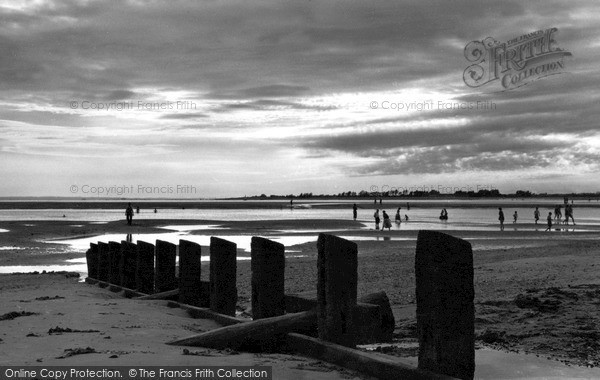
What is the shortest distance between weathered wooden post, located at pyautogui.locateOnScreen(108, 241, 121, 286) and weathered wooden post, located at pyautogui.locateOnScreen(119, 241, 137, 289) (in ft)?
1.89

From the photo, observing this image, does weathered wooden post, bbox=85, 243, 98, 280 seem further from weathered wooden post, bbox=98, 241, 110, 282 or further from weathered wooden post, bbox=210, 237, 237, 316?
weathered wooden post, bbox=210, 237, 237, 316

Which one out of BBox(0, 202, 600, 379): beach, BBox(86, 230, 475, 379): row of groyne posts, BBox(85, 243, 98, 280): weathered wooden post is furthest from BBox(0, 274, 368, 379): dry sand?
BBox(85, 243, 98, 280): weathered wooden post

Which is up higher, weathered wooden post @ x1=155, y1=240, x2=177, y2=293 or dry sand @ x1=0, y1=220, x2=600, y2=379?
weathered wooden post @ x1=155, y1=240, x2=177, y2=293

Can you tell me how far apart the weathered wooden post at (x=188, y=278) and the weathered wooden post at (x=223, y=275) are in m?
0.87

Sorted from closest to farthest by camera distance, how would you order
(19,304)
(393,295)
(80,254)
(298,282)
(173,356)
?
(173,356), (19,304), (393,295), (298,282), (80,254)

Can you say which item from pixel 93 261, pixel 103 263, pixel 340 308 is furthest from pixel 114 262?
pixel 340 308

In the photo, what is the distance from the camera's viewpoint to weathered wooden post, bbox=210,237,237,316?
7.52 meters

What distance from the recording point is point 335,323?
17.6ft

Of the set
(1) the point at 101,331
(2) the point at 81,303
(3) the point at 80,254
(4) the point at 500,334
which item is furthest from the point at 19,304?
(3) the point at 80,254

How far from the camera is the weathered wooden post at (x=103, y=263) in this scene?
43.1 feet

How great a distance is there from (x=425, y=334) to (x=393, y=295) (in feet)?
22.8

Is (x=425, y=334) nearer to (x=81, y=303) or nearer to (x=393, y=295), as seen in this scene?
(x=81, y=303)

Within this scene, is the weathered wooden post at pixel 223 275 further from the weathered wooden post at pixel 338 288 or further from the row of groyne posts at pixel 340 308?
the weathered wooden post at pixel 338 288

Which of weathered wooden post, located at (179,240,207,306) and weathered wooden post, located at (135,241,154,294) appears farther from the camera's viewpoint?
weathered wooden post, located at (135,241,154,294)
